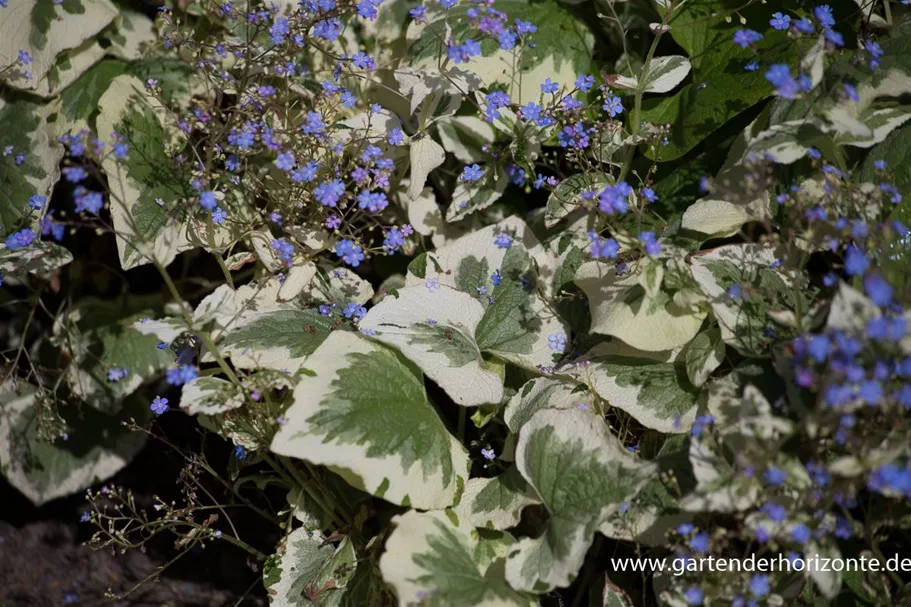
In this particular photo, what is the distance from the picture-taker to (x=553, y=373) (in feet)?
6.12

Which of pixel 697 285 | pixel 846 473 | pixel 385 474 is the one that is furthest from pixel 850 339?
pixel 385 474

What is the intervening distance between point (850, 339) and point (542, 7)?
59.2 inches

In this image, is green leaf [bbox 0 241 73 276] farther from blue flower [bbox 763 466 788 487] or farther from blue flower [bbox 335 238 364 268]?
blue flower [bbox 763 466 788 487]

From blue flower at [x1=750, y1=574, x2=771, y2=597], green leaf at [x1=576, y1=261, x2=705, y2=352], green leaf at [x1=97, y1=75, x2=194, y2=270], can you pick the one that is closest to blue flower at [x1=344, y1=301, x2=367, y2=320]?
green leaf at [x1=97, y1=75, x2=194, y2=270]

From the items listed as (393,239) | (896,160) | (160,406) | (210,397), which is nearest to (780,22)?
(896,160)

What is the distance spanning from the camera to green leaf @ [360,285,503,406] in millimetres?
1756

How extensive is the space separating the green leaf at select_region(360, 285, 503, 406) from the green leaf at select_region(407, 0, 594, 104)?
642 mm

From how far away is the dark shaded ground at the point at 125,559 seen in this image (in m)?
2.36

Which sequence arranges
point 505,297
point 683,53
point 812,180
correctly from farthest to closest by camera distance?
point 683,53 → point 505,297 → point 812,180

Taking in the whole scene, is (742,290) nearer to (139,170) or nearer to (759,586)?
(759,586)

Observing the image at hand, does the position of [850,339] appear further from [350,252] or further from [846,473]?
[350,252]

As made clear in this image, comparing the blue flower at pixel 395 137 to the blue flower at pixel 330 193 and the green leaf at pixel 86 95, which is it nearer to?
the blue flower at pixel 330 193

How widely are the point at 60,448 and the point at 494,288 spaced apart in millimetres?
1428

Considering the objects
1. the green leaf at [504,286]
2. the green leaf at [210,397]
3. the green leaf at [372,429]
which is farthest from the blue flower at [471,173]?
the green leaf at [210,397]
